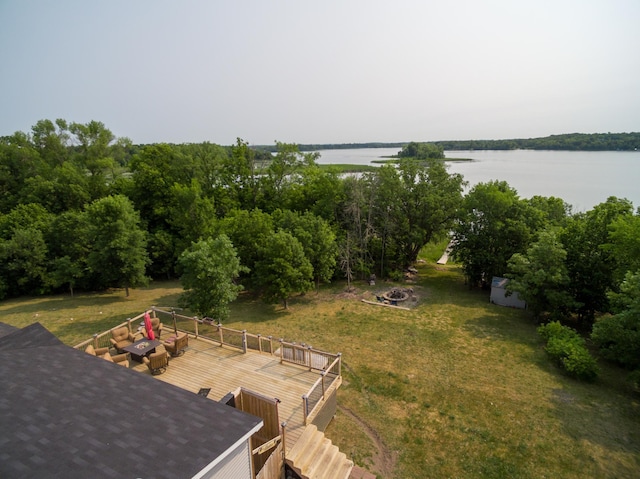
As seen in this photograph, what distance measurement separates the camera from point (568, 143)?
97.2 m

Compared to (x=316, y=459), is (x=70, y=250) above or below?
above

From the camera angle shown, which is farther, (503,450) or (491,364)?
(491,364)

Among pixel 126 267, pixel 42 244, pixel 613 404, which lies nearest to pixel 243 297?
pixel 126 267

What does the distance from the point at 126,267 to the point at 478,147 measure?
12782 centimetres

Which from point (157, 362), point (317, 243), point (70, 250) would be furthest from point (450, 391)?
point (70, 250)

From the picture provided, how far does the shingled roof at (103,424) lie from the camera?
4.75 m

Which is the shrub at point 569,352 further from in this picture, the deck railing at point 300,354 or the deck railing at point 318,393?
the deck railing at point 318,393

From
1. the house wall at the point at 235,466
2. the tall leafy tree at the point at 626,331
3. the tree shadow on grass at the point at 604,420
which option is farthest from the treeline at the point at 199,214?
the tall leafy tree at the point at 626,331

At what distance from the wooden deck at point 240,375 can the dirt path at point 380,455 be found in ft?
6.49

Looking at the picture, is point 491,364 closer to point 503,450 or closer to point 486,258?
point 503,450

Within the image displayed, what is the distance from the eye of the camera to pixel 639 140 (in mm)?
77250

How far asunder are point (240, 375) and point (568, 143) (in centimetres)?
11794

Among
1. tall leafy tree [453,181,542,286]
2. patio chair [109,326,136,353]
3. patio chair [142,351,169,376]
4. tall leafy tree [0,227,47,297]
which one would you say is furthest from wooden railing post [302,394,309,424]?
tall leafy tree [0,227,47,297]

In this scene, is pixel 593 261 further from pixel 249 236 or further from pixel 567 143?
pixel 567 143
